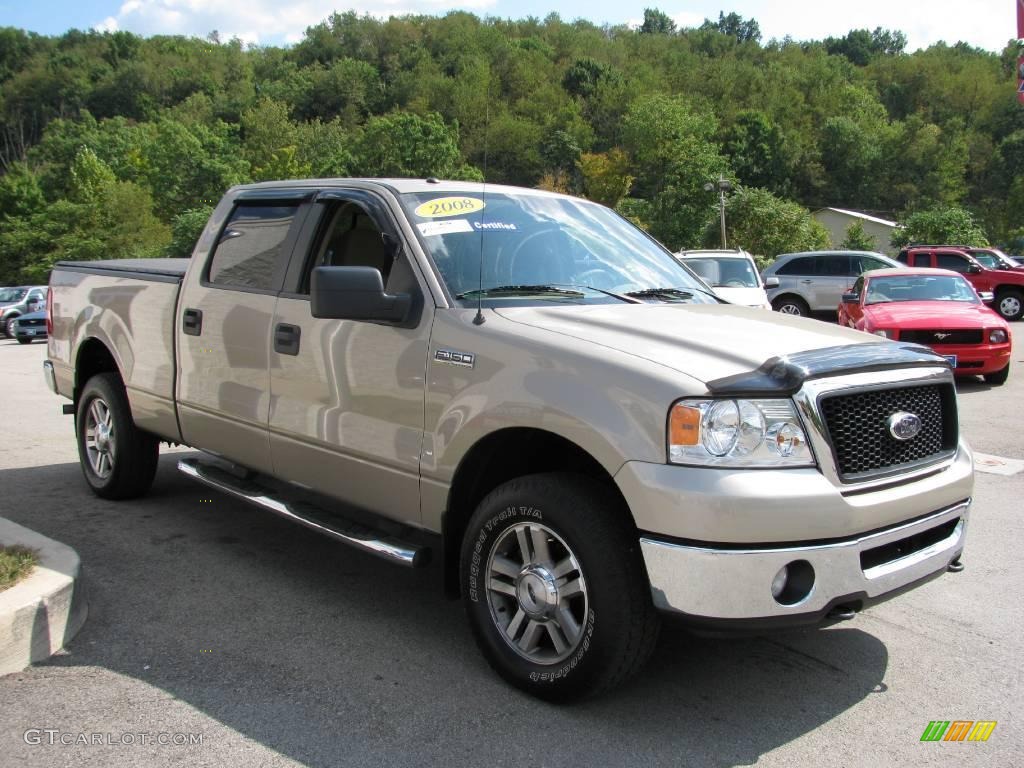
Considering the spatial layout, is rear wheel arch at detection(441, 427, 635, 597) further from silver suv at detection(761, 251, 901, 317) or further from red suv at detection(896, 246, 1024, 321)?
red suv at detection(896, 246, 1024, 321)

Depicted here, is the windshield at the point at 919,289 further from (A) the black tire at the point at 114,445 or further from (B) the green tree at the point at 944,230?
(B) the green tree at the point at 944,230

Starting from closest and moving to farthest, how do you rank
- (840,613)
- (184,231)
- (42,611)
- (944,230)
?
(840,613) → (42,611) → (944,230) → (184,231)

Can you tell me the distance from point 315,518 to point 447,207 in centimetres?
155

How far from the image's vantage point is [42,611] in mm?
3678

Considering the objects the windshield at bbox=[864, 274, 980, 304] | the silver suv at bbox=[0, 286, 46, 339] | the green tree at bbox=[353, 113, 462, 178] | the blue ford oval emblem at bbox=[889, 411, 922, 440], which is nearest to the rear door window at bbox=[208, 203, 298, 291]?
the blue ford oval emblem at bbox=[889, 411, 922, 440]

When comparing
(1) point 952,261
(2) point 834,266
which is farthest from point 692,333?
(1) point 952,261

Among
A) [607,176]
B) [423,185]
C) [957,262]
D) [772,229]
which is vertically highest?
[607,176]

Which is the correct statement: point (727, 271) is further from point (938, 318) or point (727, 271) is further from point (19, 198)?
point (19, 198)

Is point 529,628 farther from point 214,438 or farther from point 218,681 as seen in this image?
point 214,438

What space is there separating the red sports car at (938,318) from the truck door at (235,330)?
869cm

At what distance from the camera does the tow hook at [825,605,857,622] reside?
298cm

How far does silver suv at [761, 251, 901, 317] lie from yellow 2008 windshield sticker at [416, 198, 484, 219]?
60.8ft

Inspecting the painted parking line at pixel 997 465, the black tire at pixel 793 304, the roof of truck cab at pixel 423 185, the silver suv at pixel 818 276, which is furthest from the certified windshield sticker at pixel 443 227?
the black tire at pixel 793 304

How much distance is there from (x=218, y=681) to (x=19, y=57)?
Answer: 129 metres
